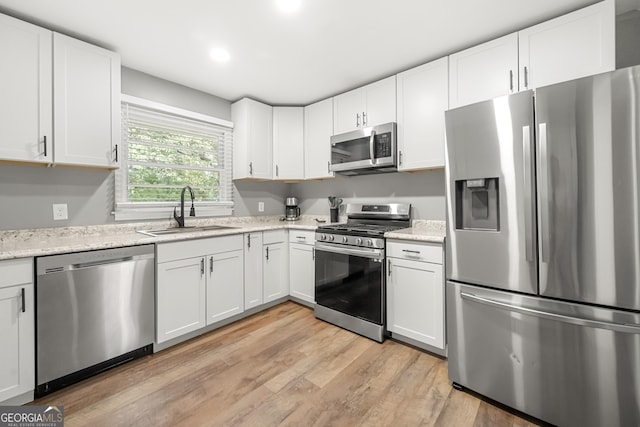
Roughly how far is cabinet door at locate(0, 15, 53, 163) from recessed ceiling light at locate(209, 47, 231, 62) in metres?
1.07

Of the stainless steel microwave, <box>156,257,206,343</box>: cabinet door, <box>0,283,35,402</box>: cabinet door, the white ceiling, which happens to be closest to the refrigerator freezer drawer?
the stainless steel microwave

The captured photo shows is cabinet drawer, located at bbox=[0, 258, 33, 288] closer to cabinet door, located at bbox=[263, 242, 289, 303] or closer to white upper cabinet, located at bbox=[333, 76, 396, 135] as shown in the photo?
cabinet door, located at bbox=[263, 242, 289, 303]

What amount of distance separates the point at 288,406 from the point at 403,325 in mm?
1118

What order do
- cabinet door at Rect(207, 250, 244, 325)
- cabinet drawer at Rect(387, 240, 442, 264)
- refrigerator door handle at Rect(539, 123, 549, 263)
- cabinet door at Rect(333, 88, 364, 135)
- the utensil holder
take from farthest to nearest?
the utensil holder → cabinet door at Rect(333, 88, 364, 135) → cabinet door at Rect(207, 250, 244, 325) → cabinet drawer at Rect(387, 240, 442, 264) → refrigerator door handle at Rect(539, 123, 549, 263)

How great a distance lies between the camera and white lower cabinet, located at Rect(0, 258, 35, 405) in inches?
60.1

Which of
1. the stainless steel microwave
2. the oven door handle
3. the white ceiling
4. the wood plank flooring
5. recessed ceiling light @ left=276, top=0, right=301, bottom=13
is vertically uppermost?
the white ceiling

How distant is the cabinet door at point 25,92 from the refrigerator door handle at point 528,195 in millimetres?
3037

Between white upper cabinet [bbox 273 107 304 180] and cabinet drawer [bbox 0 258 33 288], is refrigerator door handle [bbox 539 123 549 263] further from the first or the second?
cabinet drawer [bbox 0 258 33 288]

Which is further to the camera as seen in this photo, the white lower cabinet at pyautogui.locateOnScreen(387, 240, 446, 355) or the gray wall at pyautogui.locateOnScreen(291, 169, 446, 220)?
the gray wall at pyautogui.locateOnScreen(291, 169, 446, 220)

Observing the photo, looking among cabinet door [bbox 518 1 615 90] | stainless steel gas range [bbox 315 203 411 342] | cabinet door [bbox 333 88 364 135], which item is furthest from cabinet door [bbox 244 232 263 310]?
cabinet door [bbox 518 1 615 90]

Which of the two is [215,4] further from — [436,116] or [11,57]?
[436,116]

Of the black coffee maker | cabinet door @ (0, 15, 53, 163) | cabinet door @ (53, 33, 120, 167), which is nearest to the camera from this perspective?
cabinet door @ (0, 15, 53, 163)

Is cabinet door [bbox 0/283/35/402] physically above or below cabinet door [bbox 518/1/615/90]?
below

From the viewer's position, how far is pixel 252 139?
3297 millimetres
